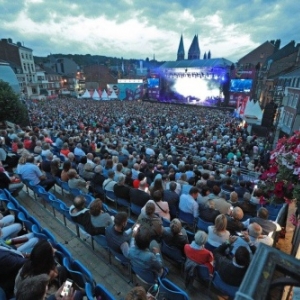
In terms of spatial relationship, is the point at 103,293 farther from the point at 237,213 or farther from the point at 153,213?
the point at 237,213

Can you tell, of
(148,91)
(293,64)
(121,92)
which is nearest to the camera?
(293,64)

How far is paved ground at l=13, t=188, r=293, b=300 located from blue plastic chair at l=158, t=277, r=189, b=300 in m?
0.85

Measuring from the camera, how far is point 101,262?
3.83 meters

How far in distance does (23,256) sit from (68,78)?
68902 millimetres

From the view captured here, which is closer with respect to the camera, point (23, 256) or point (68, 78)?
point (23, 256)

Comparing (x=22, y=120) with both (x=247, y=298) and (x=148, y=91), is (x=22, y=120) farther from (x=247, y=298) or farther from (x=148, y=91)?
(x=148, y=91)

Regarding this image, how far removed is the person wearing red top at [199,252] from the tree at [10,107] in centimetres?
1855

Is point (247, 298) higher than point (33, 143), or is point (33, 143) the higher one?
point (247, 298)

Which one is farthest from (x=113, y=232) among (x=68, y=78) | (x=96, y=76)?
(x=68, y=78)

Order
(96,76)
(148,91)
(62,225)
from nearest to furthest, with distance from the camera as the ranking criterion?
(62,225) < (148,91) < (96,76)

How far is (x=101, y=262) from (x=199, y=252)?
5.78 ft

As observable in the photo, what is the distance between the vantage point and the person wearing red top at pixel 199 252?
10.5 feet

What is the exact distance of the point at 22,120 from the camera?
59.4ft

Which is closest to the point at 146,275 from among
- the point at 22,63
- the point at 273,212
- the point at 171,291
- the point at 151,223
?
the point at 171,291
